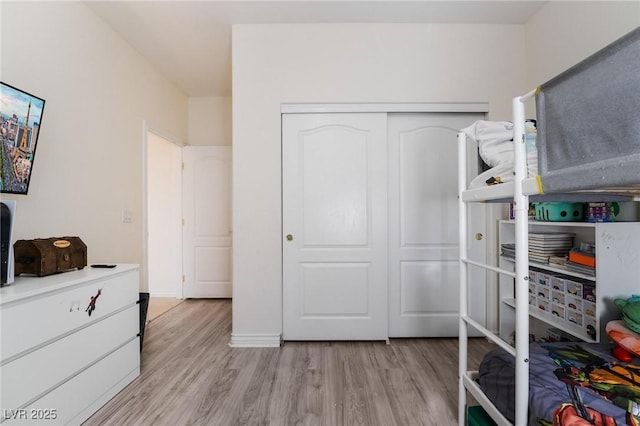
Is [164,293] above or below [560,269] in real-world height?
below

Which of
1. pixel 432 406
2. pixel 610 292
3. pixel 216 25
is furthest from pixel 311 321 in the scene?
pixel 216 25

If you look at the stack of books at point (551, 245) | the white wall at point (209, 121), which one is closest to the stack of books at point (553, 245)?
the stack of books at point (551, 245)

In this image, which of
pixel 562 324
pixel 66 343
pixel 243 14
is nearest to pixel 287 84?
pixel 243 14

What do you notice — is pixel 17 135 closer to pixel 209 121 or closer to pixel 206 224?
pixel 206 224

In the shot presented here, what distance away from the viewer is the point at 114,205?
2562 mm

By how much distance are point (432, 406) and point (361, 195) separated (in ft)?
5.25

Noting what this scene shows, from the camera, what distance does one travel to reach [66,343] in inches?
58.8

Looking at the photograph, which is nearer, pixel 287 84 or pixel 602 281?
pixel 602 281

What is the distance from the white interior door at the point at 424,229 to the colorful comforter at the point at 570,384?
1.23 meters

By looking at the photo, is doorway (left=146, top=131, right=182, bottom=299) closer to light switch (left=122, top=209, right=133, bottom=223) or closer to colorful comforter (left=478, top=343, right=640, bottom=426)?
light switch (left=122, top=209, right=133, bottom=223)

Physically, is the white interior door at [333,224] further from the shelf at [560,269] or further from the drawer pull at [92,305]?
the drawer pull at [92,305]

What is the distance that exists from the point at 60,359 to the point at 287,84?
240 centimetres

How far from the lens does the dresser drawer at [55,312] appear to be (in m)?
1.26

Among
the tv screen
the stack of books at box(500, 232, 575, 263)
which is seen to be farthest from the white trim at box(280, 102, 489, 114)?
the tv screen
